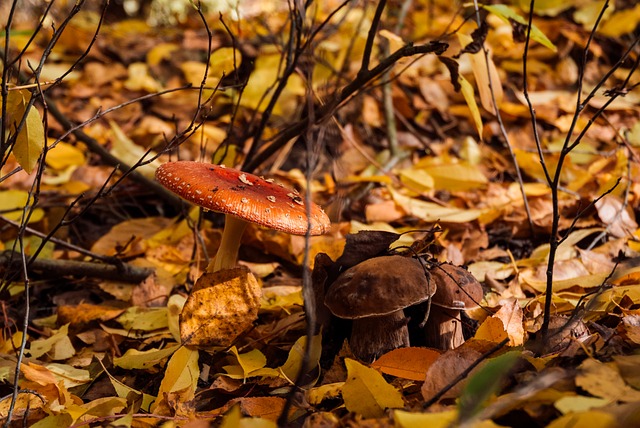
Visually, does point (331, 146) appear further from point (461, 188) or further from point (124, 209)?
point (124, 209)

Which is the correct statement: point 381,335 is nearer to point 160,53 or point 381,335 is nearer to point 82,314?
point 82,314

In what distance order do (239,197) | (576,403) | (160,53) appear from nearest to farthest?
1. (576,403)
2. (239,197)
3. (160,53)

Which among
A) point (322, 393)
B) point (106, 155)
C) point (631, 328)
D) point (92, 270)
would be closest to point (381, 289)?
point (322, 393)

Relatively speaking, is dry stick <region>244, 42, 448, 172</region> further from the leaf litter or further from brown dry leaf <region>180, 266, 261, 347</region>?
brown dry leaf <region>180, 266, 261, 347</region>

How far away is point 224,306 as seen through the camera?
6.46ft

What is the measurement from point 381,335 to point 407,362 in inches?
6.8

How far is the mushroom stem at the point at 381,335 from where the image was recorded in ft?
6.01

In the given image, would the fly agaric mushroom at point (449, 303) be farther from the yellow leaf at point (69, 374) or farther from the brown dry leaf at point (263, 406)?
the yellow leaf at point (69, 374)

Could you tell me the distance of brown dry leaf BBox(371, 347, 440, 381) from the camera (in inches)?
65.7

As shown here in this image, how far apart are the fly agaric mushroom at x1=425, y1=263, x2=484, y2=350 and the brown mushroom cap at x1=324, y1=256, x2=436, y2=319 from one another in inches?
2.8

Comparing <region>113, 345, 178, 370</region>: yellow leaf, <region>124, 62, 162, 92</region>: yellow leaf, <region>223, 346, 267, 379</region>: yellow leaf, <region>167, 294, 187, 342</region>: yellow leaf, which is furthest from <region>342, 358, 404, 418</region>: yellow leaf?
<region>124, 62, 162, 92</region>: yellow leaf

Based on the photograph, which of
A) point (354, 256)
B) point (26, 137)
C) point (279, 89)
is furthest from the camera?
point (279, 89)

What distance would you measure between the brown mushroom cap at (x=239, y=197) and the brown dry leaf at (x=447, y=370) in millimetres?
527

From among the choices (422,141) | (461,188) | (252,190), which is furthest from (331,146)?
(252,190)
